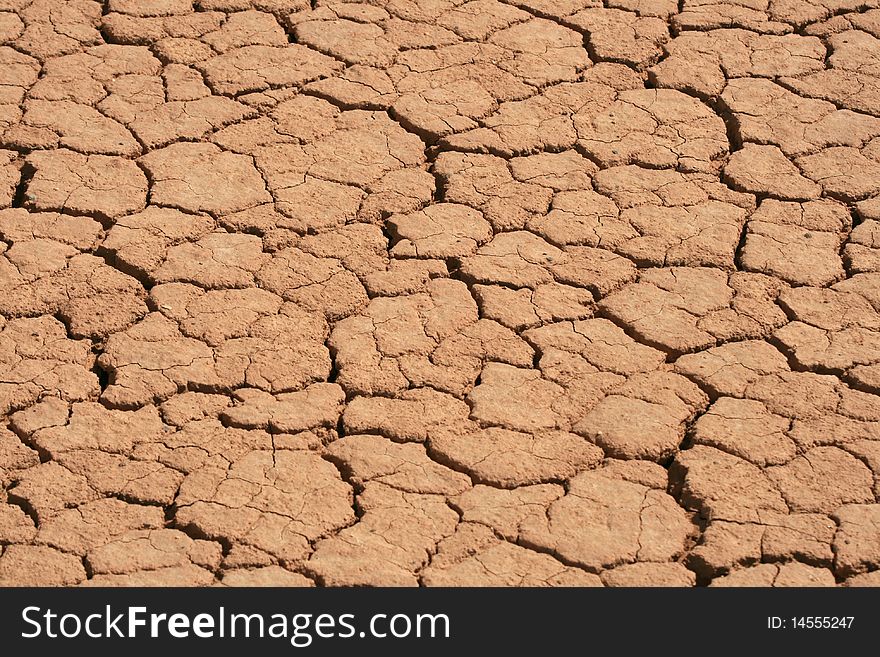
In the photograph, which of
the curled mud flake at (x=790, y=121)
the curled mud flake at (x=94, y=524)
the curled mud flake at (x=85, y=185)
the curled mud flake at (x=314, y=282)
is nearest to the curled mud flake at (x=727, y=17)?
the curled mud flake at (x=790, y=121)

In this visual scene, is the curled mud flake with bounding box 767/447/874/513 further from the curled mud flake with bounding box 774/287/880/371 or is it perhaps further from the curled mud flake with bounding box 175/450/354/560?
the curled mud flake with bounding box 175/450/354/560

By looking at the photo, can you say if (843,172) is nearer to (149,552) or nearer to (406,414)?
(406,414)

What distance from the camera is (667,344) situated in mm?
3691

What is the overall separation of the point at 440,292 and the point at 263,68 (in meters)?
1.40

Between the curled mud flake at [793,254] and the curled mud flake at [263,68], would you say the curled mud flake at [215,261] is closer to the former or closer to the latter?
the curled mud flake at [263,68]

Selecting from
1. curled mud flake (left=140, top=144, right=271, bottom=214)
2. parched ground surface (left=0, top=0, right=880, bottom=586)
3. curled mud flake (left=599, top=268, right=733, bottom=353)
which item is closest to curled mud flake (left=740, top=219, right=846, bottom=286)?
parched ground surface (left=0, top=0, right=880, bottom=586)

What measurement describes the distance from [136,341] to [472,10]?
222 centimetres

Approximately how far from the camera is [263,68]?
478 cm

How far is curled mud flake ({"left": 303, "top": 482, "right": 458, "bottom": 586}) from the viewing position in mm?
3014

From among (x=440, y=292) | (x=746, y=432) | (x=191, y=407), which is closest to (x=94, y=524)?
(x=191, y=407)

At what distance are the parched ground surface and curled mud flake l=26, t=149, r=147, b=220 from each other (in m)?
0.01

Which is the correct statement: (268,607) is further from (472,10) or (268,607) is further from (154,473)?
(472,10)

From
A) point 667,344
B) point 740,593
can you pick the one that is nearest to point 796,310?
point 667,344

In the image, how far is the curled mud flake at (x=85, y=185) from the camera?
13.5ft
